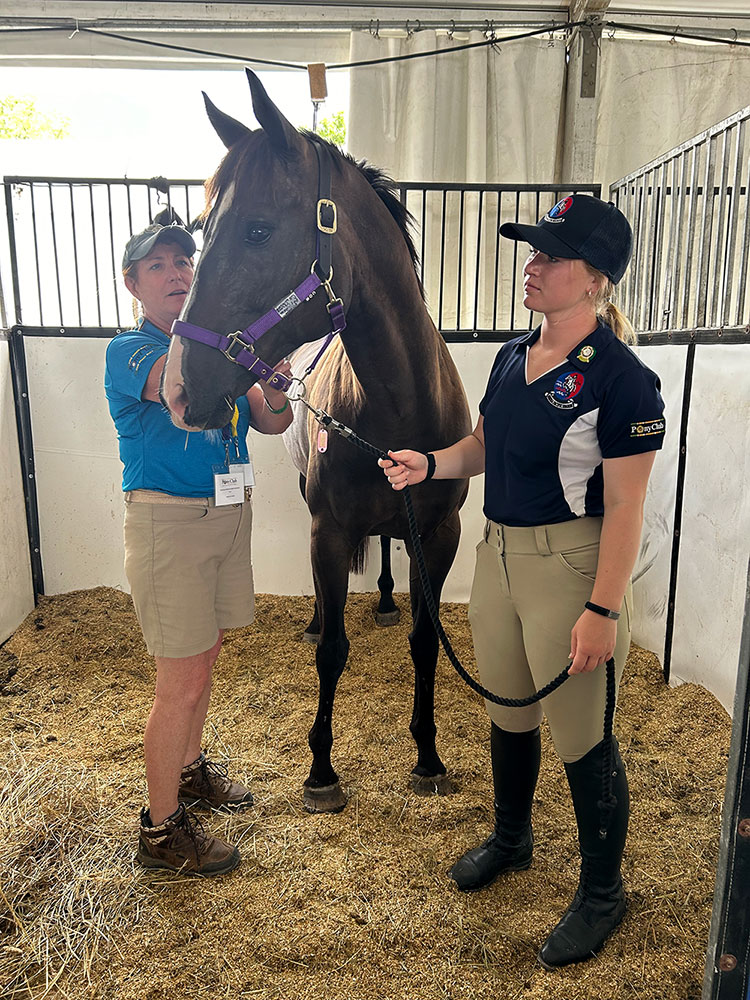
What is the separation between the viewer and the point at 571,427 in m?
1.17

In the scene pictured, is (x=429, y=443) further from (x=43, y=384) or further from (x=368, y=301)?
(x=43, y=384)

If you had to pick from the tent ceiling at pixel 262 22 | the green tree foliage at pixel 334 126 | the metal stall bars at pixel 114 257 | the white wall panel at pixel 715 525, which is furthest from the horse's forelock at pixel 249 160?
the green tree foliage at pixel 334 126

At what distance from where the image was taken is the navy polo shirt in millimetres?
1120

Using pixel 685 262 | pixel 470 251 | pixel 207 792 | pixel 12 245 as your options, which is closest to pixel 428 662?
pixel 207 792

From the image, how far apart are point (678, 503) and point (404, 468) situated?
1530 mm

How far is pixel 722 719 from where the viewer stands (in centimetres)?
221

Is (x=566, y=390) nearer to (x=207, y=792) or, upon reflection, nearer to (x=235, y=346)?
(x=235, y=346)

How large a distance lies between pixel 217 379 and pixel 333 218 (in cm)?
41

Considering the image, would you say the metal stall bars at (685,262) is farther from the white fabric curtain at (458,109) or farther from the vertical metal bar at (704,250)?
the white fabric curtain at (458,109)

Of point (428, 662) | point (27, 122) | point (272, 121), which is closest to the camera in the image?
point (272, 121)

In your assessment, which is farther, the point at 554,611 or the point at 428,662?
the point at 428,662

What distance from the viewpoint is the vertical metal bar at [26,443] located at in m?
→ 3.17

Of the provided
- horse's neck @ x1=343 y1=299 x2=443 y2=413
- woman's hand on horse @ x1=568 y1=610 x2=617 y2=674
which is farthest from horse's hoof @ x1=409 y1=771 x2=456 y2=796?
horse's neck @ x1=343 y1=299 x2=443 y2=413

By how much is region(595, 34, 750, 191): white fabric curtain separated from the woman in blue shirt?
148 inches
